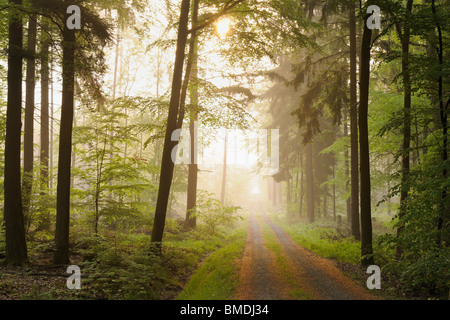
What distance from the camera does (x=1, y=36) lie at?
8.14 metres

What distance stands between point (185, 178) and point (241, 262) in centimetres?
1420

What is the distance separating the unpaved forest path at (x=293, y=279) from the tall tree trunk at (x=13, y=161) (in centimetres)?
636

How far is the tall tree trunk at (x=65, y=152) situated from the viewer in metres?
8.48

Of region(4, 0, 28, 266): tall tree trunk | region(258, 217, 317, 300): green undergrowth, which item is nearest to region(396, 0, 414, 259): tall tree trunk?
region(258, 217, 317, 300): green undergrowth

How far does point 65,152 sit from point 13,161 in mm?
1307

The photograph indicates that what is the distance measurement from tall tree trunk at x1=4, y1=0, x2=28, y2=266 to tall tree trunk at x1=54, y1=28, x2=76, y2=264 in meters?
0.93

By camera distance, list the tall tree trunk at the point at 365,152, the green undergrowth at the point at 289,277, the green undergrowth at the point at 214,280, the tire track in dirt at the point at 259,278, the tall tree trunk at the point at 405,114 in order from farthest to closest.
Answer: the tall tree trunk at the point at 365,152
the tall tree trunk at the point at 405,114
the green undergrowth at the point at 214,280
the tire track in dirt at the point at 259,278
the green undergrowth at the point at 289,277

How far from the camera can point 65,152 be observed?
8.55 m

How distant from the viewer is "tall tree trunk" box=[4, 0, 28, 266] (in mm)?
7969

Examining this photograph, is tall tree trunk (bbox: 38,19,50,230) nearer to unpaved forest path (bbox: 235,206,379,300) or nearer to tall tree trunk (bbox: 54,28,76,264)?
tall tree trunk (bbox: 54,28,76,264)

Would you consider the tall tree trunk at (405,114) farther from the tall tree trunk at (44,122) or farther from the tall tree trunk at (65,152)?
the tall tree trunk at (44,122)

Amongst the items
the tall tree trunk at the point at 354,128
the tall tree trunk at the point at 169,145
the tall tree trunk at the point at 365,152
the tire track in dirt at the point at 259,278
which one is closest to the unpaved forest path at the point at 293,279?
the tire track in dirt at the point at 259,278

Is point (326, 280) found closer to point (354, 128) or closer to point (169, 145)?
point (169, 145)

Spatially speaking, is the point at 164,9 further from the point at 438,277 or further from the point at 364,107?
the point at 438,277
